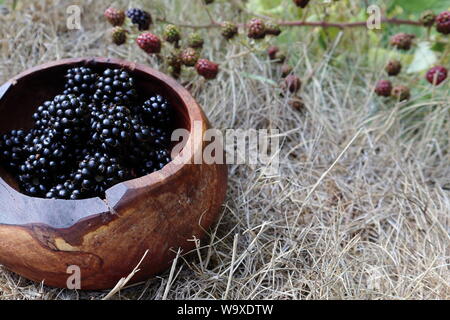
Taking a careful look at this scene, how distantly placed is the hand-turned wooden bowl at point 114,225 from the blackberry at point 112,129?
121mm

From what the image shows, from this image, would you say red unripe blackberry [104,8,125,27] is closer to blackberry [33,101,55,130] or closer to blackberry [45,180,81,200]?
blackberry [33,101,55,130]

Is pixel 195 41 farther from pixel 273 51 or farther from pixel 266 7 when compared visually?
pixel 266 7

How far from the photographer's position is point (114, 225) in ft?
3.22

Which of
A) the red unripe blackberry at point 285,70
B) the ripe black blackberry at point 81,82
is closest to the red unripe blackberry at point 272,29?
the red unripe blackberry at point 285,70

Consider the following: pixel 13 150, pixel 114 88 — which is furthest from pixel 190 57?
pixel 13 150

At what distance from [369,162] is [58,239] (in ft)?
2.91

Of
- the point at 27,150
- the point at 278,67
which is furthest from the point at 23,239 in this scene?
the point at 278,67

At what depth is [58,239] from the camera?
98cm

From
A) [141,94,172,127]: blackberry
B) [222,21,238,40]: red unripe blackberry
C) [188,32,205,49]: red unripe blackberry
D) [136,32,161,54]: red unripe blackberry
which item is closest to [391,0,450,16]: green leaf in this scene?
[222,21,238,40]: red unripe blackberry

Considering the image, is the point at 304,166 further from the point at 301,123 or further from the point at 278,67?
the point at 278,67

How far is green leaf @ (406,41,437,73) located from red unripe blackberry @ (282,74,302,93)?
40 cm

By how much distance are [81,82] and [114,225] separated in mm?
395

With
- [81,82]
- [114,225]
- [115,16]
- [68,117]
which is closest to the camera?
[114,225]

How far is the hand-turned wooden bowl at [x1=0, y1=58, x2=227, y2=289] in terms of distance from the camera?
0.98m
